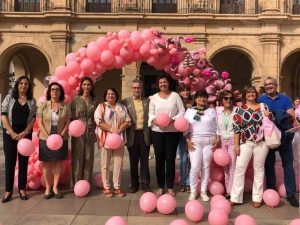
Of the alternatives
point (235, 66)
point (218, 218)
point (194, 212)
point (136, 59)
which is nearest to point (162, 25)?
point (235, 66)

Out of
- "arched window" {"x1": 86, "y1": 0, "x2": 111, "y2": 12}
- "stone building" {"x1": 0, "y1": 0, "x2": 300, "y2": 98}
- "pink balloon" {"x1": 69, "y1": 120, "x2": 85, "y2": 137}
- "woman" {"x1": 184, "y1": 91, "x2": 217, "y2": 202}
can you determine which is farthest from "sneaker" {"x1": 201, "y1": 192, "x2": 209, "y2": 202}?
"arched window" {"x1": 86, "y1": 0, "x2": 111, "y2": 12}

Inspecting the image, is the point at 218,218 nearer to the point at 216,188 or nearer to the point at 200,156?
the point at 200,156

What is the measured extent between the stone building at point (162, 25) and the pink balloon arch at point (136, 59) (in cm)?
1206

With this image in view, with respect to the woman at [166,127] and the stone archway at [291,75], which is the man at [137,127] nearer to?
the woman at [166,127]

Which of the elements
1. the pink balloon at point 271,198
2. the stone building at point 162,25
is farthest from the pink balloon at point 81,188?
the stone building at point 162,25

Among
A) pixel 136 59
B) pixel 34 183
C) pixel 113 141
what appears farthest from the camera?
pixel 136 59

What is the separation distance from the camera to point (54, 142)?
19.1 ft

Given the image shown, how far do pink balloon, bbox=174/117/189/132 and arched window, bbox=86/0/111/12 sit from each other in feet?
49.4

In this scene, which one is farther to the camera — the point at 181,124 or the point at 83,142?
the point at 83,142

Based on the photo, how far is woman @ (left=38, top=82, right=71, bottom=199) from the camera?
6020 millimetres

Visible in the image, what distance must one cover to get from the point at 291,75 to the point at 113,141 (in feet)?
64.9

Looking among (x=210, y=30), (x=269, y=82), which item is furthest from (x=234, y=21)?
(x=269, y=82)

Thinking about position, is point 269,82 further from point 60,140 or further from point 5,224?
point 5,224

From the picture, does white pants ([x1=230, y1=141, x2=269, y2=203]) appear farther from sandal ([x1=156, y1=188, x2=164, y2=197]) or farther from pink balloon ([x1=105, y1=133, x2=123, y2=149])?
pink balloon ([x1=105, y1=133, x2=123, y2=149])
